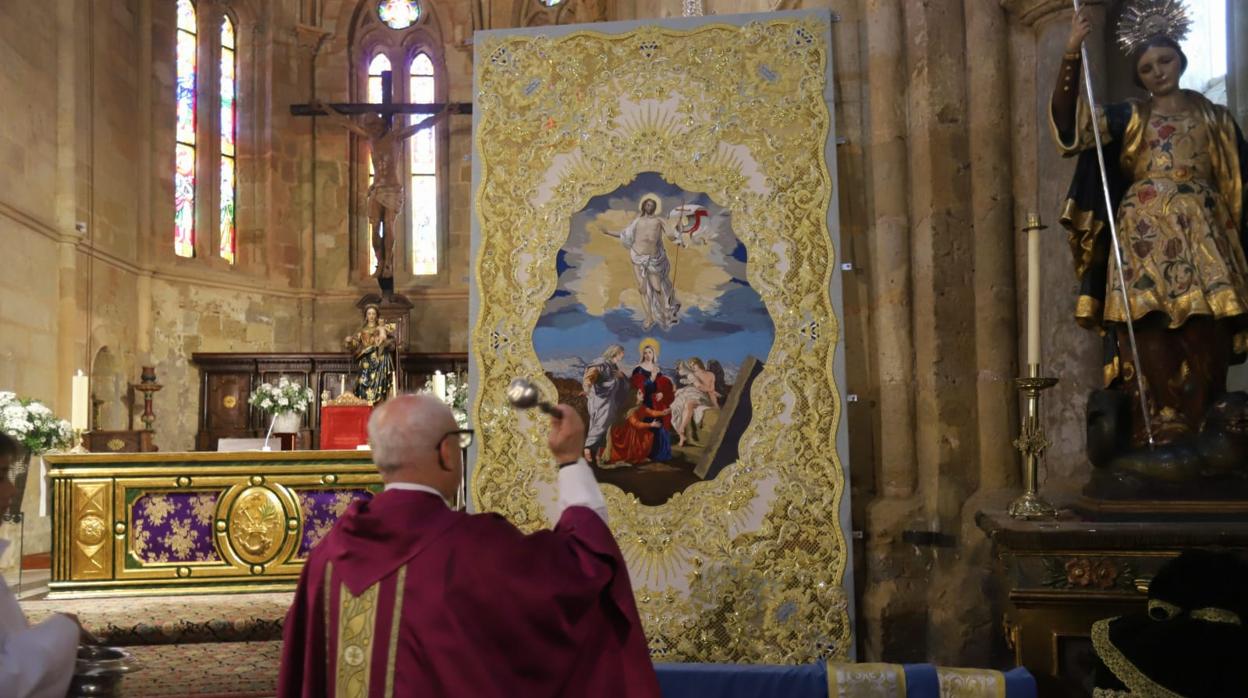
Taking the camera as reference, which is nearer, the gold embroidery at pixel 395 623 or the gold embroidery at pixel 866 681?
the gold embroidery at pixel 395 623

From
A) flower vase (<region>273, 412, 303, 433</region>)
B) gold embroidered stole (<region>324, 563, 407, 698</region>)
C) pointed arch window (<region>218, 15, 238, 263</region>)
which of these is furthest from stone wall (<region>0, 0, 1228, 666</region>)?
gold embroidered stole (<region>324, 563, 407, 698</region>)

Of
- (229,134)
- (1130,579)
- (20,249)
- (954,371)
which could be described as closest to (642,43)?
(954,371)

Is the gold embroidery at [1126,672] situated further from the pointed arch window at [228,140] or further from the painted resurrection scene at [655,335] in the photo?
the pointed arch window at [228,140]

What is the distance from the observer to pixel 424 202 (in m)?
17.2

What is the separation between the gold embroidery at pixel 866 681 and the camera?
3869 mm

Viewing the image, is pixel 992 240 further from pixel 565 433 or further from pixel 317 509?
pixel 317 509

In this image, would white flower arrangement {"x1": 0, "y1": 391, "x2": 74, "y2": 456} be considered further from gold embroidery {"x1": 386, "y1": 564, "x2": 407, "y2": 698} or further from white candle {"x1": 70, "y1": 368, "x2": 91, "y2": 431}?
gold embroidery {"x1": 386, "y1": 564, "x2": 407, "y2": 698}

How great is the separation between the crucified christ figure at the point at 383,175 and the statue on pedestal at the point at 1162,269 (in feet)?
40.7

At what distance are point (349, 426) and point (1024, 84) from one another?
5.36 metres

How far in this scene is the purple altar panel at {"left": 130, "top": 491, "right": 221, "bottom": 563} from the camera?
693cm

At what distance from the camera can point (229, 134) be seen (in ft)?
53.3

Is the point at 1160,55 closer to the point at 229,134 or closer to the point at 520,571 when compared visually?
the point at 520,571

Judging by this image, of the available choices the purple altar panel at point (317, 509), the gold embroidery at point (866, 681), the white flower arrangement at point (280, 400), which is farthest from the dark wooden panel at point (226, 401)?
the gold embroidery at point (866, 681)

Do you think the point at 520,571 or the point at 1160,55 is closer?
the point at 520,571
